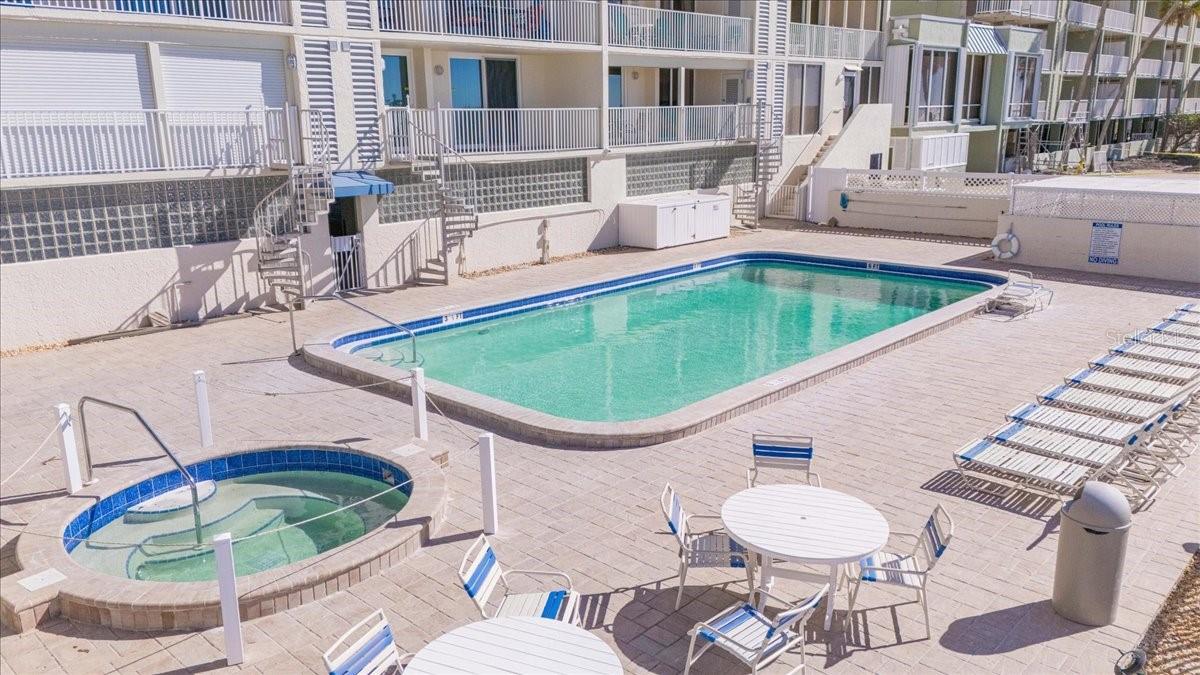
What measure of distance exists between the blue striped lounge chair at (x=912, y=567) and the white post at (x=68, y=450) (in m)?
6.81

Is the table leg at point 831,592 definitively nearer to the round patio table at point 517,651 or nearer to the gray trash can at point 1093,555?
the gray trash can at point 1093,555

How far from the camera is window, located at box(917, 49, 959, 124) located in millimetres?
31109

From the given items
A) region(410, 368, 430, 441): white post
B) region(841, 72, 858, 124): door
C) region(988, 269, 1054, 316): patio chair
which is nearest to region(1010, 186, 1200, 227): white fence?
region(988, 269, 1054, 316): patio chair

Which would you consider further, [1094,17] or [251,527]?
[1094,17]

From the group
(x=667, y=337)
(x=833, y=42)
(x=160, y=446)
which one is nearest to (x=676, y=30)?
(x=833, y=42)

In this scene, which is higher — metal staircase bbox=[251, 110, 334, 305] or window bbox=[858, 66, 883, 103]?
window bbox=[858, 66, 883, 103]

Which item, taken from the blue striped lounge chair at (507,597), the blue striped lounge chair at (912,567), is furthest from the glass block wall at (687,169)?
the blue striped lounge chair at (507,597)

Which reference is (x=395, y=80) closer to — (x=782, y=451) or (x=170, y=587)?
(x=782, y=451)

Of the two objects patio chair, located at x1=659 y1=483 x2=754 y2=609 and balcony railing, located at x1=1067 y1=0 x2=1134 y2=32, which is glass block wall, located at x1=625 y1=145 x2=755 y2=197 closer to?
patio chair, located at x1=659 y1=483 x2=754 y2=609

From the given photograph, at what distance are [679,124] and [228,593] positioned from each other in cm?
2015

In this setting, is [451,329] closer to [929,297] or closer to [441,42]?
[441,42]

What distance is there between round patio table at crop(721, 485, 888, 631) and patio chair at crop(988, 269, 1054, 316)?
10526 millimetres

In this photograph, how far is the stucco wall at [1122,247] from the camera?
17.5 meters

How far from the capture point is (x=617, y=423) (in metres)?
9.51
